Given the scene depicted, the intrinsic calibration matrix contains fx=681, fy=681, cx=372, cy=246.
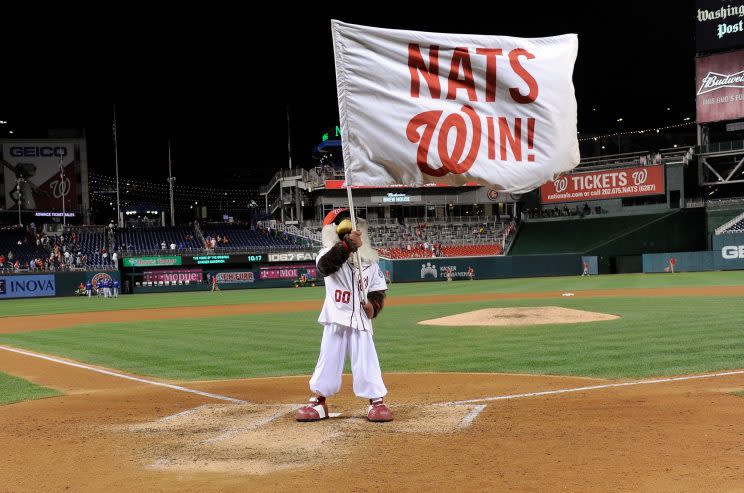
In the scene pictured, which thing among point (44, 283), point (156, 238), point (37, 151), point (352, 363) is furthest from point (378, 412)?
point (37, 151)

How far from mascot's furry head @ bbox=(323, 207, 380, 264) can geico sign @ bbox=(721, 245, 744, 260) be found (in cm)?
4577

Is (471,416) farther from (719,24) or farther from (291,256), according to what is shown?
(719,24)

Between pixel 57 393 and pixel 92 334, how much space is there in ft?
33.4

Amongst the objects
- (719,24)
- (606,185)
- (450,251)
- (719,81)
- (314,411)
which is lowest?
(314,411)

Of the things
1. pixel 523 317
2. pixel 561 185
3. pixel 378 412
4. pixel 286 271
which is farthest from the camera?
pixel 561 185

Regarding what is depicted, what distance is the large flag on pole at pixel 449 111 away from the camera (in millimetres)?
5484

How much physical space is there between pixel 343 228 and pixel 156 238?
5402 cm

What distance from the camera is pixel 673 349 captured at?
448 inches

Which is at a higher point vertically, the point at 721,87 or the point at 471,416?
the point at 721,87

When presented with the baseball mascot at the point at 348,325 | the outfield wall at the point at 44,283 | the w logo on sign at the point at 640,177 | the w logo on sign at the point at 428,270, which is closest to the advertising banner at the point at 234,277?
the outfield wall at the point at 44,283

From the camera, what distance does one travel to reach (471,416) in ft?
21.3

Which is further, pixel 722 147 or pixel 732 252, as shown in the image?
pixel 722 147

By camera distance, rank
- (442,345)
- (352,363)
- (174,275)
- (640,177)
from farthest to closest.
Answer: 1. (640,177)
2. (174,275)
3. (442,345)
4. (352,363)

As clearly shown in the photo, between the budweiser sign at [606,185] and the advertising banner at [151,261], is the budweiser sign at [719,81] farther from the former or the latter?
the advertising banner at [151,261]
